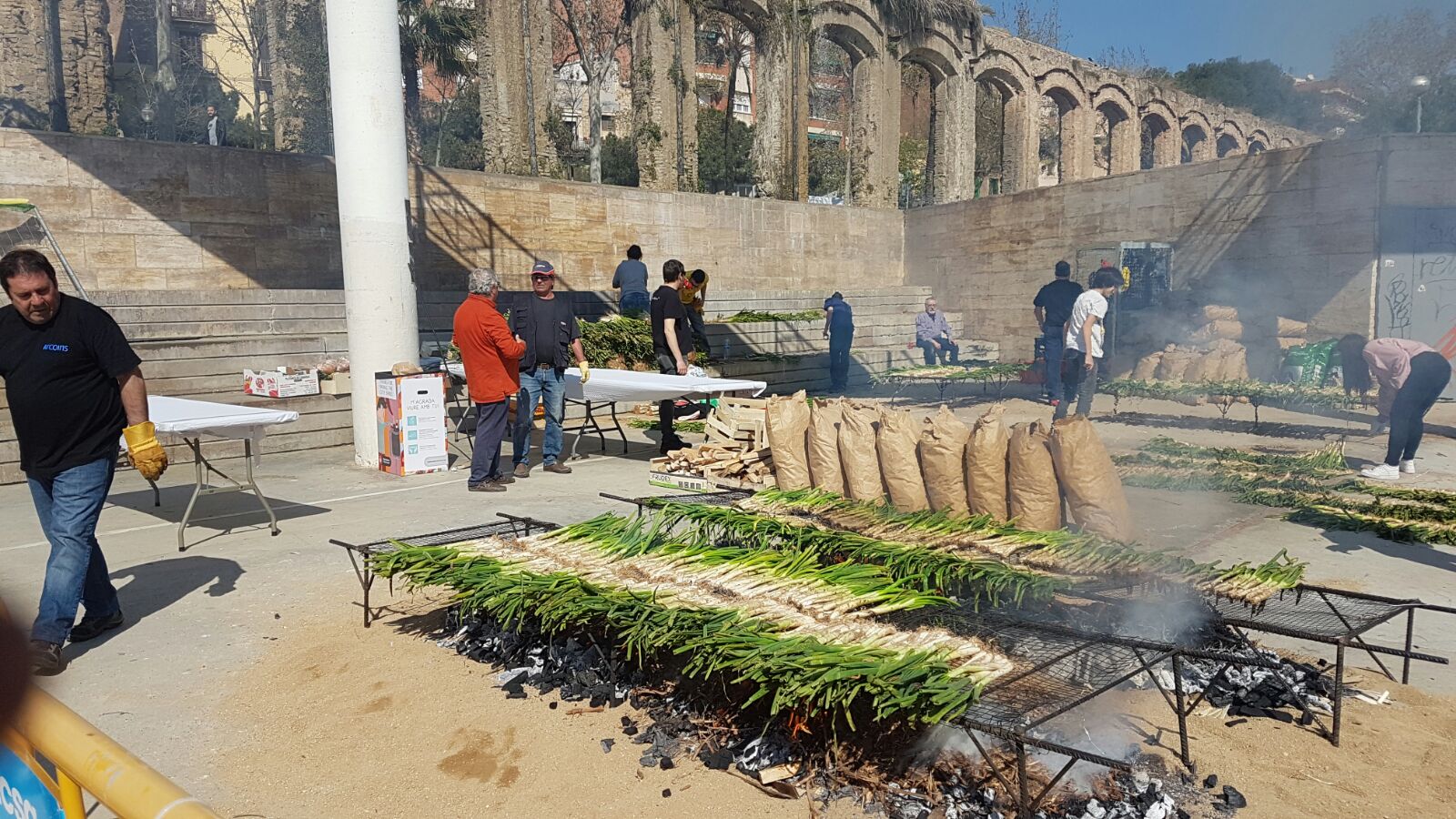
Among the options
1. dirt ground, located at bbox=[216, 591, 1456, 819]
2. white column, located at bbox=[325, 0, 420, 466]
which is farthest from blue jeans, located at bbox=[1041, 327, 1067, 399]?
dirt ground, located at bbox=[216, 591, 1456, 819]

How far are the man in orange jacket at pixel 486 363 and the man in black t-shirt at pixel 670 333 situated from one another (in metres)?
1.88

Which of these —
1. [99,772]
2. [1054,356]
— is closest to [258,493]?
[99,772]

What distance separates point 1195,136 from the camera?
36.4m

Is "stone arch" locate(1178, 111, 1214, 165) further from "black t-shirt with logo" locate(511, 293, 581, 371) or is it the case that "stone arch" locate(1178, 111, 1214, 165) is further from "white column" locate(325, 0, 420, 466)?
"white column" locate(325, 0, 420, 466)

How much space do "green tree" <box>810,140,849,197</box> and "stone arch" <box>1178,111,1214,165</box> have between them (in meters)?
15.2

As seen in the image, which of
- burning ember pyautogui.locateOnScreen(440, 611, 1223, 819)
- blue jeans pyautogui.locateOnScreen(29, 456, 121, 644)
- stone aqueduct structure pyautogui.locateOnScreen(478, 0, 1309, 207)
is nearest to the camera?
burning ember pyautogui.locateOnScreen(440, 611, 1223, 819)

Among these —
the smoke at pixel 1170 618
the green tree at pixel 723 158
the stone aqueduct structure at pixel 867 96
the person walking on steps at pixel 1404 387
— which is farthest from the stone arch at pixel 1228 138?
the smoke at pixel 1170 618

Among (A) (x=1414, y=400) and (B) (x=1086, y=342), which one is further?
(B) (x=1086, y=342)

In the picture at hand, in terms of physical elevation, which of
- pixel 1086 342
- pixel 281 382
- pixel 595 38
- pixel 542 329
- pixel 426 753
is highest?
pixel 595 38

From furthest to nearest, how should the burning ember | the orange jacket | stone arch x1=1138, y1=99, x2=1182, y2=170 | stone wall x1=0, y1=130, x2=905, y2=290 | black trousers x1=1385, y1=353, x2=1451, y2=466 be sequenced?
1. stone arch x1=1138, y1=99, x2=1182, y2=170
2. stone wall x1=0, y1=130, x2=905, y2=290
3. black trousers x1=1385, y1=353, x2=1451, y2=466
4. the orange jacket
5. the burning ember

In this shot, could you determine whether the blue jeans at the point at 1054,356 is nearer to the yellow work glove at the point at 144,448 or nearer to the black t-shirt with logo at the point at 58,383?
the yellow work glove at the point at 144,448

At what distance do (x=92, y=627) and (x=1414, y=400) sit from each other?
32.6 ft

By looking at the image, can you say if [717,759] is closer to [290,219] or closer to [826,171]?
[290,219]

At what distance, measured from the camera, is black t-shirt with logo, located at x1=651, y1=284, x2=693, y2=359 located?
9.75 meters
